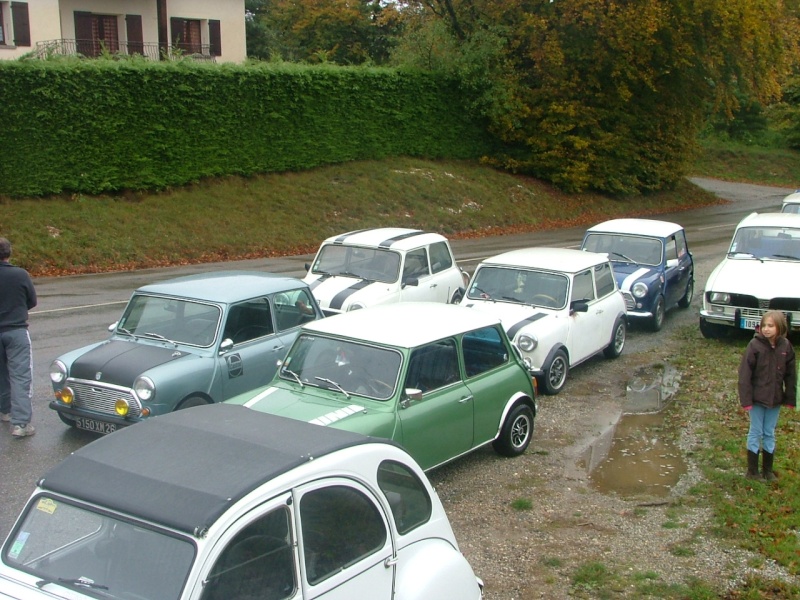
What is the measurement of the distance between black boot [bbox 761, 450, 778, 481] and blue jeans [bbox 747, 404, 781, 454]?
0.03m

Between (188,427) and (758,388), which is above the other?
(188,427)

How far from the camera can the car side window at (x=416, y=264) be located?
42.4 ft

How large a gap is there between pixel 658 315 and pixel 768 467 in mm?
6913

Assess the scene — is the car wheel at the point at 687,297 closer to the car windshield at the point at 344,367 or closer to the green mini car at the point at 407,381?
the green mini car at the point at 407,381

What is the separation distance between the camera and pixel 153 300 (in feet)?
30.5

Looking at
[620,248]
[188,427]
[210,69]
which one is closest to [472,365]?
[188,427]

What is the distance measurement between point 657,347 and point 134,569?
11.3 m

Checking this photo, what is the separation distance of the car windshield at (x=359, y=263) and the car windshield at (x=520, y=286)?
1502 mm

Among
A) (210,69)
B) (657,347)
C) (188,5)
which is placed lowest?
(657,347)

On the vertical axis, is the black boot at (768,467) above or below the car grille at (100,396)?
below

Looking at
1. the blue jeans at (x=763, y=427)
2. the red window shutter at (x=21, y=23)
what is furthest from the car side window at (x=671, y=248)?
the red window shutter at (x=21, y=23)

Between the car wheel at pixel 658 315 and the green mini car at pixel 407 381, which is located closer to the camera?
the green mini car at pixel 407 381

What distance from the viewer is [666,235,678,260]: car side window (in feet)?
50.2

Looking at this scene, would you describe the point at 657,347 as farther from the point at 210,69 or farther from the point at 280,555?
the point at 210,69
